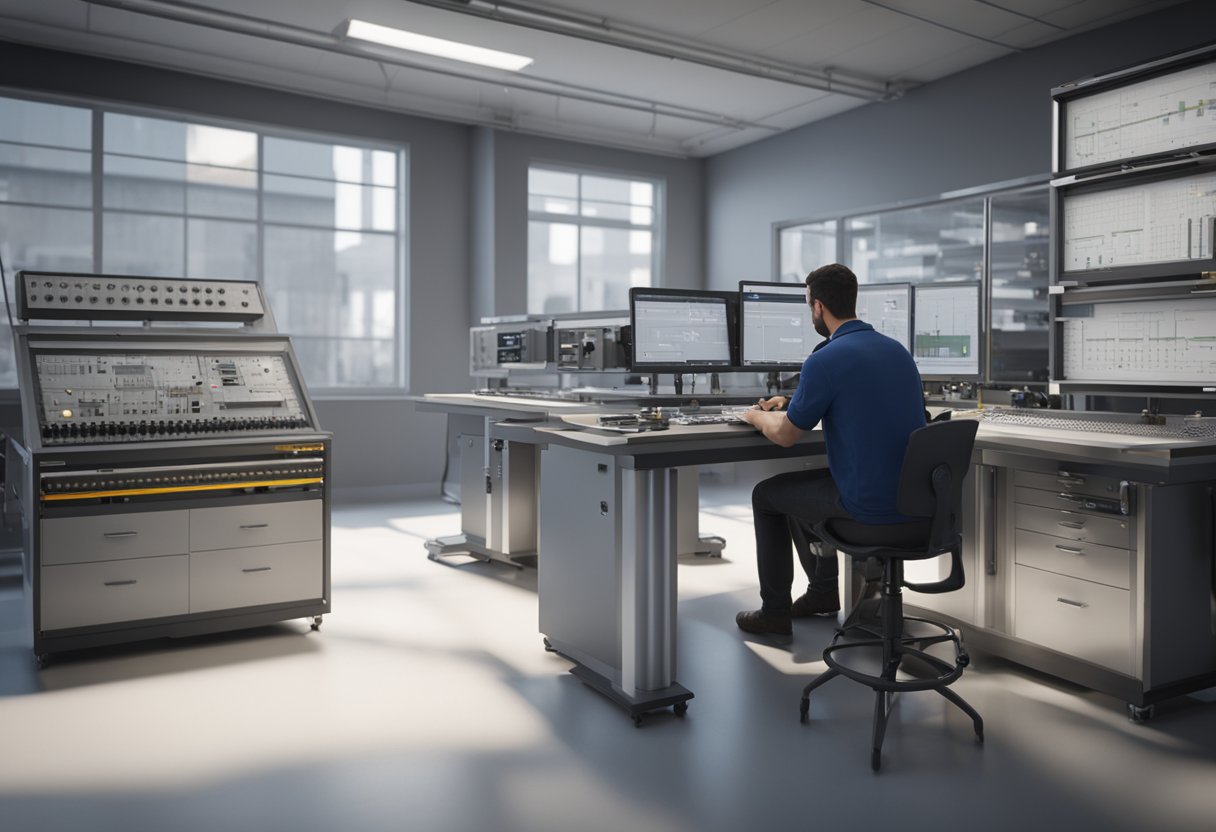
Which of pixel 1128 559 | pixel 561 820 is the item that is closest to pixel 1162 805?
pixel 1128 559

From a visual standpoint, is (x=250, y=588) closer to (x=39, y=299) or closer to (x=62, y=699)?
(x=62, y=699)

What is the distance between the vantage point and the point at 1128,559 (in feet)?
8.32

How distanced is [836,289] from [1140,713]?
4.88 ft

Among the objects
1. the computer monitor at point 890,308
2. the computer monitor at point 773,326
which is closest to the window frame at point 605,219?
the computer monitor at point 773,326

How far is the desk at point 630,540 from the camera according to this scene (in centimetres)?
250

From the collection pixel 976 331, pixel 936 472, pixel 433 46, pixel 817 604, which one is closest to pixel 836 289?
pixel 936 472

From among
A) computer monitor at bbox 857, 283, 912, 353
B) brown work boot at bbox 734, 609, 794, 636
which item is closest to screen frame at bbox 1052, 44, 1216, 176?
computer monitor at bbox 857, 283, 912, 353

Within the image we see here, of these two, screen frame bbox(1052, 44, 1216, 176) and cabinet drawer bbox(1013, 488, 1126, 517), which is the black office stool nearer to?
cabinet drawer bbox(1013, 488, 1126, 517)

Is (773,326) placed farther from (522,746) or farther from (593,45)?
(593,45)

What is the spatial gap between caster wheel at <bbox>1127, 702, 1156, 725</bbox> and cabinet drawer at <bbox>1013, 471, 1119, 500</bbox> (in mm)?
597

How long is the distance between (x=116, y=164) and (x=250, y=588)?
411 centimetres

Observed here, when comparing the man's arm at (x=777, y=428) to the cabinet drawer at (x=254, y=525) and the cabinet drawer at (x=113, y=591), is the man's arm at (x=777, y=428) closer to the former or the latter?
the cabinet drawer at (x=254, y=525)

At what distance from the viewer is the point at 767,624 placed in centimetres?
332

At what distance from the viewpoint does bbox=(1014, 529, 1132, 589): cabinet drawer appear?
2561 millimetres
